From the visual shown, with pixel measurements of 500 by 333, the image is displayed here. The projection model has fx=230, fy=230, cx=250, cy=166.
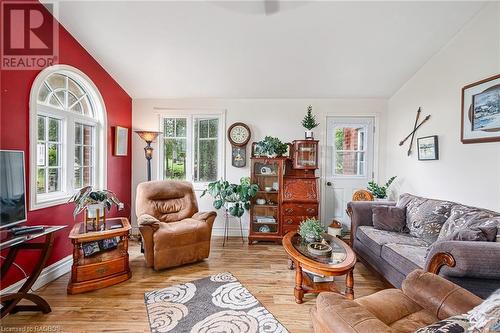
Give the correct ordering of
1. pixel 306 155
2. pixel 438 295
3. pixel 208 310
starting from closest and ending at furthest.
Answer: pixel 438 295 < pixel 208 310 < pixel 306 155

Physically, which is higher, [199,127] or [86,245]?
[199,127]

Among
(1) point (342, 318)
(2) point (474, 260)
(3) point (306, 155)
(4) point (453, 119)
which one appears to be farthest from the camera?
(3) point (306, 155)

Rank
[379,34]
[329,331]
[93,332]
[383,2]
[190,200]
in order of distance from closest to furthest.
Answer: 1. [329,331]
2. [93,332]
3. [383,2]
4. [379,34]
5. [190,200]

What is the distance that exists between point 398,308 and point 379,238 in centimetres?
126

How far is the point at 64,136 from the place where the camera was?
9.14 ft

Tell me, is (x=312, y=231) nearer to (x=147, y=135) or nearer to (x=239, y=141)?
(x=239, y=141)

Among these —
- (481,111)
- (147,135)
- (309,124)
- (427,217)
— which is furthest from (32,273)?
(481,111)

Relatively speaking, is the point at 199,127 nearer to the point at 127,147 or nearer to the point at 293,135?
the point at 127,147

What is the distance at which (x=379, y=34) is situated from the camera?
2688 mm

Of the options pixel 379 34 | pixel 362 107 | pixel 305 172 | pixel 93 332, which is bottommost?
pixel 93 332

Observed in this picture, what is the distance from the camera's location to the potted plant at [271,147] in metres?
3.68

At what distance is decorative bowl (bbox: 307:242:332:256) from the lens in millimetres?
Answer: 2081

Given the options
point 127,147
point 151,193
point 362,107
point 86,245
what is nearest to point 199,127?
point 127,147

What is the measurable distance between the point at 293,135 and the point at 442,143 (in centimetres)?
201
